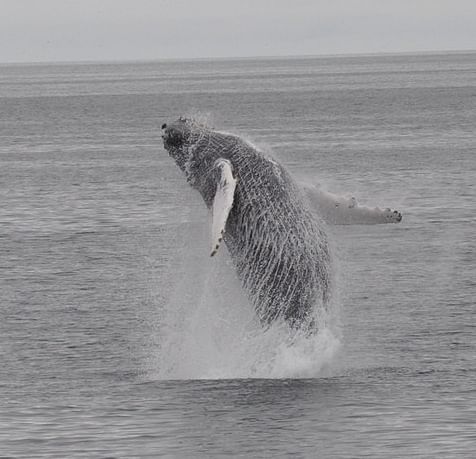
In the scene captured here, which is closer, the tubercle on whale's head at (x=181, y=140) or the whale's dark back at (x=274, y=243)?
the whale's dark back at (x=274, y=243)

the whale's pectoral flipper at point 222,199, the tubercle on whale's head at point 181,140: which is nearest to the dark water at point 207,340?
the tubercle on whale's head at point 181,140

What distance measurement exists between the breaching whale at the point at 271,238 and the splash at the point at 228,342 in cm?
28

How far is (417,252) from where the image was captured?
34.3 metres

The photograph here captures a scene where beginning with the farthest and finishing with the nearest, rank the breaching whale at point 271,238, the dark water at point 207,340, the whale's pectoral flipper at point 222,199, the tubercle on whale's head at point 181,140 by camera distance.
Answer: the tubercle on whale's head at point 181,140, the breaching whale at point 271,238, the dark water at point 207,340, the whale's pectoral flipper at point 222,199

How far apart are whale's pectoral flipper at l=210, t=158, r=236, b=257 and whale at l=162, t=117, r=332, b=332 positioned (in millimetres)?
103

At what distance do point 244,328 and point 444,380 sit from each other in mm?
2851

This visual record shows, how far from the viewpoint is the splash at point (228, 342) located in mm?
19406

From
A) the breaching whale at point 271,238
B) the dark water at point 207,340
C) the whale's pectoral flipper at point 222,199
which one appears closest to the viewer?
the whale's pectoral flipper at point 222,199

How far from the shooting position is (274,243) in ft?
62.2

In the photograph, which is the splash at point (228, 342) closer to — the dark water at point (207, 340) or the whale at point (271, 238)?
the dark water at point (207, 340)

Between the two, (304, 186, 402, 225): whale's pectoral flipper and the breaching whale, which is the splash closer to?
the breaching whale

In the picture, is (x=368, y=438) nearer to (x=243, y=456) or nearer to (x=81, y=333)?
(x=243, y=456)

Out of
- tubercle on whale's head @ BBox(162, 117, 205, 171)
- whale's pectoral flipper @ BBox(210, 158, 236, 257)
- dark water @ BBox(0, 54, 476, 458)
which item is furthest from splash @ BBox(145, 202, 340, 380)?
whale's pectoral flipper @ BBox(210, 158, 236, 257)

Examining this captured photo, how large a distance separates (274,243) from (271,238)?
8 cm
